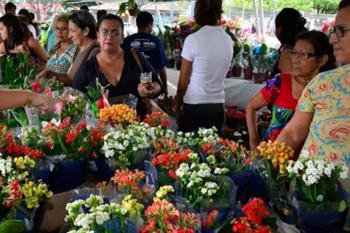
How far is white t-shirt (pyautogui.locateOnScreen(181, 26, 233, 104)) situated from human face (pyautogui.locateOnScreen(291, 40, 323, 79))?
0.83 meters

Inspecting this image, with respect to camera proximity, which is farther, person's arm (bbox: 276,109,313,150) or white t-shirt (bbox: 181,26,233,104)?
white t-shirt (bbox: 181,26,233,104)

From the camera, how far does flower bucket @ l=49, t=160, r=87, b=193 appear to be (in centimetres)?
142

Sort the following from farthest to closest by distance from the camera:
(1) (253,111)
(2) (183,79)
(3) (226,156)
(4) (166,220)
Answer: (2) (183,79) < (1) (253,111) < (3) (226,156) < (4) (166,220)

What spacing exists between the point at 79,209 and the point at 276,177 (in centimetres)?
59

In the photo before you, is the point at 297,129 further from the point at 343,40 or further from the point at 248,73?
the point at 248,73

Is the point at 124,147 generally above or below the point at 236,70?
above

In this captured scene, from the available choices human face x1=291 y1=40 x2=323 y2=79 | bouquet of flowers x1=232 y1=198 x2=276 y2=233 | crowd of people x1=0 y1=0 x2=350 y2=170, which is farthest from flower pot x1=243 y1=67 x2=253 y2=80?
bouquet of flowers x1=232 y1=198 x2=276 y2=233

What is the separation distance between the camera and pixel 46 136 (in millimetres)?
1491

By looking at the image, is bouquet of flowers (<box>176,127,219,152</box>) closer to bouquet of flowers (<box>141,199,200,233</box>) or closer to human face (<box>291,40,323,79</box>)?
bouquet of flowers (<box>141,199,200,233</box>)

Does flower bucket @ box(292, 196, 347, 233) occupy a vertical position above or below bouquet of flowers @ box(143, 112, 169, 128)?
below

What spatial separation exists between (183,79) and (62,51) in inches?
45.0

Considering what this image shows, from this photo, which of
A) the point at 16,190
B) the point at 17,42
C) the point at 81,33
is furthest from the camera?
the point at 17,42

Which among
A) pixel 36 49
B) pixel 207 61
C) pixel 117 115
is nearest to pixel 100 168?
pixel 117 115

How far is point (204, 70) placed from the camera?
2.81 meters
